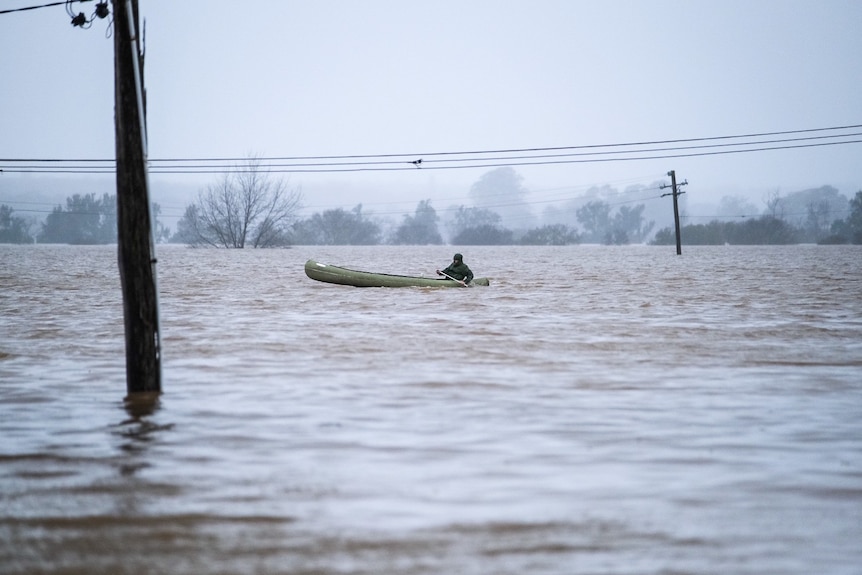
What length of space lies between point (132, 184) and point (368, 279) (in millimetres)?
20671

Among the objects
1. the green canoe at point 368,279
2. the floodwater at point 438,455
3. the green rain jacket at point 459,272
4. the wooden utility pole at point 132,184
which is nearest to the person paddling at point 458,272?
the green rain jacket at point 459,272

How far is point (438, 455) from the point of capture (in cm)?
706

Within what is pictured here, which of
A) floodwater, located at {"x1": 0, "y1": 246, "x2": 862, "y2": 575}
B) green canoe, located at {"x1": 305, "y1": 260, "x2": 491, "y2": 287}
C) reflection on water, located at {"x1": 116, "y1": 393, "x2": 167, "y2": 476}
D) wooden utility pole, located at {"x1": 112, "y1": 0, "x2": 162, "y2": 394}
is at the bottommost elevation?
floodwater, located at {"x1": 0, "y1": 246, "x2": 862, "y2": 575}

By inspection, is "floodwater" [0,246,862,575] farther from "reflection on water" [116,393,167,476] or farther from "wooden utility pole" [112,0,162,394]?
"wooden utility pole" [112,0,162,394]

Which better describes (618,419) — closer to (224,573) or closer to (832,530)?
(832,530)

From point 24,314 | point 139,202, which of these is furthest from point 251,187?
point 139,202

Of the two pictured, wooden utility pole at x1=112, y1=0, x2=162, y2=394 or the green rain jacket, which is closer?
wooden utility pole at x1=112, y1=0, x2=162, y2=394

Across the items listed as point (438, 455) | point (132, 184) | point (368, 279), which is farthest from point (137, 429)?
point (368, 279)

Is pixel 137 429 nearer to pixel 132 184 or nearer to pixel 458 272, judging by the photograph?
pixel 132 184

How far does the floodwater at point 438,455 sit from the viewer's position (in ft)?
16.1

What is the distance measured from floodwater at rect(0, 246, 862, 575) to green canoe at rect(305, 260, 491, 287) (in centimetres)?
1275

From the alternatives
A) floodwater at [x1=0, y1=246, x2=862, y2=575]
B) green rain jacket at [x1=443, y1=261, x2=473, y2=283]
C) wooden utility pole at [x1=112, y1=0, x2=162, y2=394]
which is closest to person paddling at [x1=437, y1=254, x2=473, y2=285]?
green rain jacket at [x1=443, y1=261, x2=473, y2=283]

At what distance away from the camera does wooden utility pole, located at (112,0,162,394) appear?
9.54 meters

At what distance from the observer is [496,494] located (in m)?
5.94
